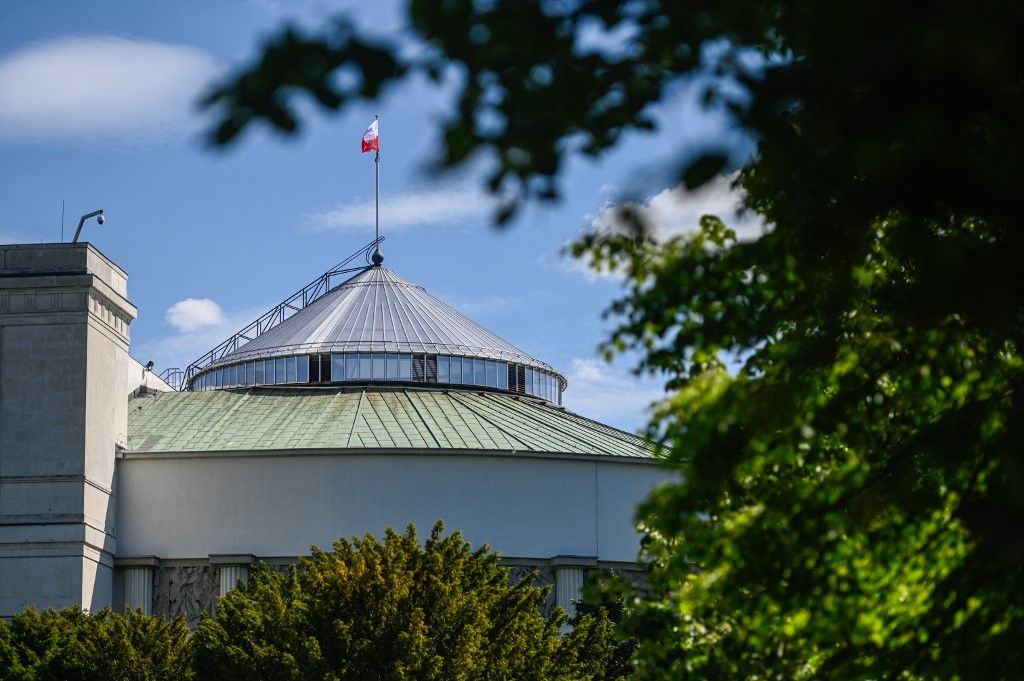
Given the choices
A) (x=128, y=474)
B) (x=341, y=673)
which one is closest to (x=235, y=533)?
(x=128, y=474)

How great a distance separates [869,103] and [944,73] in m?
0.33

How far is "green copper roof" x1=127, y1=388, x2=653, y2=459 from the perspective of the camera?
61188 mm

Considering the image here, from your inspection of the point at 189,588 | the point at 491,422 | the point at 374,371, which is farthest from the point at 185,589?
the point at 374,371

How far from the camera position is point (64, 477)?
5622 cm

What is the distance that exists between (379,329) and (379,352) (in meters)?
2.26

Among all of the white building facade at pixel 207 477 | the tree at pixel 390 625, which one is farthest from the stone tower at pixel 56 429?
the tree at pixel 390 625

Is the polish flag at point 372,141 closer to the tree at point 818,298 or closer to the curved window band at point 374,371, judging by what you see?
the curved window band at point 374,371

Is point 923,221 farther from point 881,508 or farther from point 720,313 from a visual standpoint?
point 720,313

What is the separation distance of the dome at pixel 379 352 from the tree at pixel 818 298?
5547 cm

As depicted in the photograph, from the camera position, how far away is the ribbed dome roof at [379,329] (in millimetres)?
71875

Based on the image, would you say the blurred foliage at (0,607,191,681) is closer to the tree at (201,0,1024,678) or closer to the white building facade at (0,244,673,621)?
the white building facade at (0,244,673,621)

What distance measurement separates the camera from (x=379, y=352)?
71125 millimetres

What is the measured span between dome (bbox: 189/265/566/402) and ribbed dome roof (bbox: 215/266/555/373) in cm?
4

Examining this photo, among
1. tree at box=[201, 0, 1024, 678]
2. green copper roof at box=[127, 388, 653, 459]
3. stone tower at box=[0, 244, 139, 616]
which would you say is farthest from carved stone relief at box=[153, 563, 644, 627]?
tree at box=[201, 0, 1024, 678]
